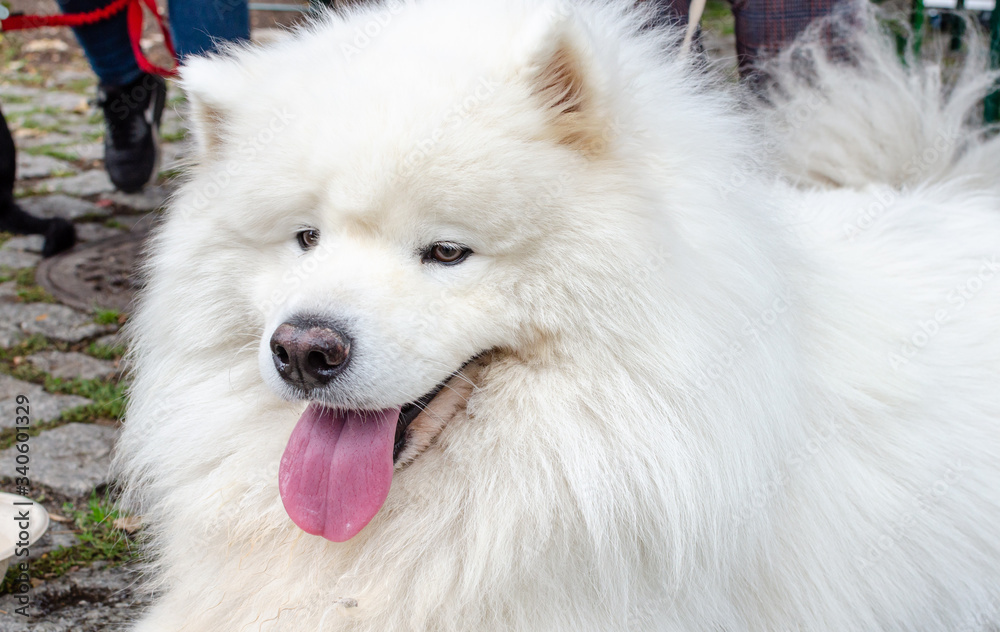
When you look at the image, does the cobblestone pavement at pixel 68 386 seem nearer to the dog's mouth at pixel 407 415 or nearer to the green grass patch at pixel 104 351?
the green grass patch at pixel 104 351

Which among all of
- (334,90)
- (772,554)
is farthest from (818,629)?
(334,90)

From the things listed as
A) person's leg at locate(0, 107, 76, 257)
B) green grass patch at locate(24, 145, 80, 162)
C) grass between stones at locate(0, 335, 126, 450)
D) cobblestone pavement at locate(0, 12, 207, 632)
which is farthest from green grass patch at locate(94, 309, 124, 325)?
green grass patch at locate(24, 145, 80, 162)

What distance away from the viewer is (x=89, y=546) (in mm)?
2945

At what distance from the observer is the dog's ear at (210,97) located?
2.19 meters

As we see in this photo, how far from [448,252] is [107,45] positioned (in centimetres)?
425

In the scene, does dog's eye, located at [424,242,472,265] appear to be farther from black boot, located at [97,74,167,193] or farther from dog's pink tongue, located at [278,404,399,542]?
black boot, located at [97,74,167,193]

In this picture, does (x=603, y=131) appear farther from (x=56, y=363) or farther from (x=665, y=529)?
(x=56, y=363)

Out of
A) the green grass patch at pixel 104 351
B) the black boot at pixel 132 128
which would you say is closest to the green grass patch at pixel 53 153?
the black boot at pixel 132 128

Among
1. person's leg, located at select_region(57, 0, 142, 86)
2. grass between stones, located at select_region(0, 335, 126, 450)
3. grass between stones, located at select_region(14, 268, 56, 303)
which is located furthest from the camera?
person's leg, located at select_region(57, 0, 142, 86)

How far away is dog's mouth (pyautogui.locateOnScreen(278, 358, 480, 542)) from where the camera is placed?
1984mm

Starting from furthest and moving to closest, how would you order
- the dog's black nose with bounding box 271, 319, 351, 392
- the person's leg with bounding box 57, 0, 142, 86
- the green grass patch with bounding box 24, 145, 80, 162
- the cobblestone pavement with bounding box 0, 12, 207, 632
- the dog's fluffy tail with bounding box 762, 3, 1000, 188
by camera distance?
the green grass patch with bounding box 24, 145, 80, 162 < the person's leg with bounding box 57, 0, 142, 86 < the dog's fluffy tail with bounding box 762, 3, 1000, 188 < the cobblestone pavement with bounding box 0, 12, 207, 632 < the dog's black nose with bounding box 271, 319, 351, 392

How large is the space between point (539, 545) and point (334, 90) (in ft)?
3.77

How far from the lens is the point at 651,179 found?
202 centimetres

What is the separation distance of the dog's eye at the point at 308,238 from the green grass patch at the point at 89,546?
1.42 m
